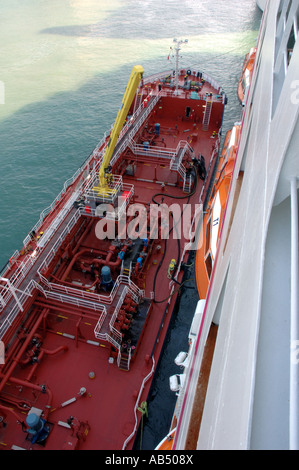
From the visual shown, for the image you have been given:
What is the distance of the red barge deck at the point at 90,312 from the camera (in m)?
12.1

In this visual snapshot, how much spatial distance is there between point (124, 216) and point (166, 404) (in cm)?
997

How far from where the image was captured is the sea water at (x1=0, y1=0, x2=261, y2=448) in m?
25.8

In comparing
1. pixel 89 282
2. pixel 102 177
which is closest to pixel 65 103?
pixel 102 177

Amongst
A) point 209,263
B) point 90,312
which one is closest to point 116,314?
point 90,312

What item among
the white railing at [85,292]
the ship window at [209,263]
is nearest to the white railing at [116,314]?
the white railing at [85,292]

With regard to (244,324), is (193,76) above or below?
above

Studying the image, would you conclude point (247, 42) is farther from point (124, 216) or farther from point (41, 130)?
point (124, 216)

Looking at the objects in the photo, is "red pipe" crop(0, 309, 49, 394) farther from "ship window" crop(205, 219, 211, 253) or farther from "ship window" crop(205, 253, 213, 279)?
"ship window" crop(205, 219, 211, 253)

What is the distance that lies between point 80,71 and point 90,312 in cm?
4196

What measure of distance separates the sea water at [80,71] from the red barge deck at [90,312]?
9.56ft

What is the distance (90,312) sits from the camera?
46.4 feet

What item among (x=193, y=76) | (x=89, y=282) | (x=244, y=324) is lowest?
(x=89, y=282)

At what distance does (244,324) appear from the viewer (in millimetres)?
3498

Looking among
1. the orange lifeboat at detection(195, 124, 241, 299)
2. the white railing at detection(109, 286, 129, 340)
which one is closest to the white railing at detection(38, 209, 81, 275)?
the white railing at detection(109, 286, 129, 340)
